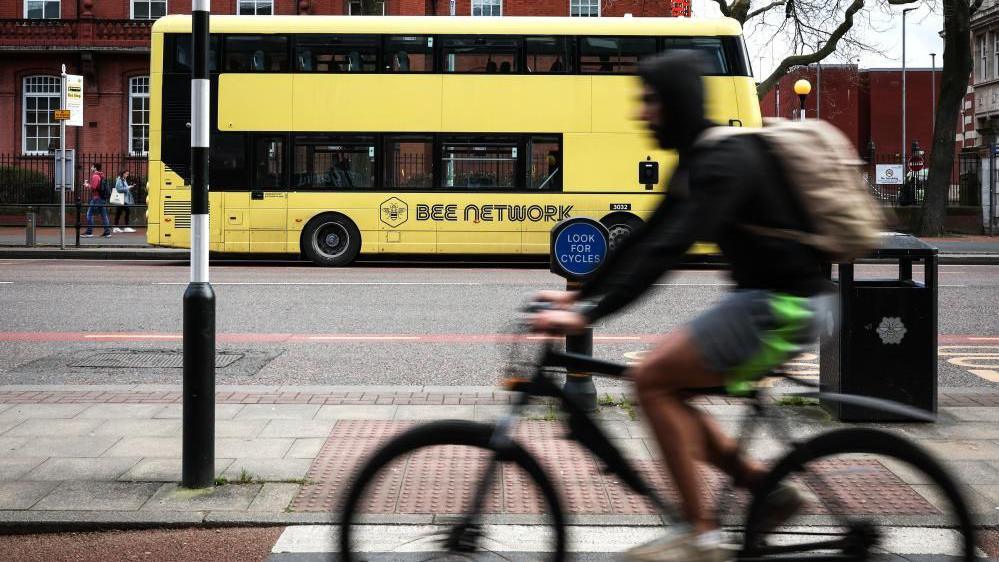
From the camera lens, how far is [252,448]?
224 inches

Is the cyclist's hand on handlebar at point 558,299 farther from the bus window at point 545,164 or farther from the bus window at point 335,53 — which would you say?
the bus window at point 335,53

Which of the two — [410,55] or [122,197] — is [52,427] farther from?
[122,197]

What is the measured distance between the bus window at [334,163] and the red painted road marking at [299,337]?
8715 mm

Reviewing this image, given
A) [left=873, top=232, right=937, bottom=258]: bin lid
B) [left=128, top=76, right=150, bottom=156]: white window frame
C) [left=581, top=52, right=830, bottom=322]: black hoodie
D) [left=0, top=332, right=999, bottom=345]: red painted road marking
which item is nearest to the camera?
[left=581, top=52, right=830, bottom=322]: black hoodie

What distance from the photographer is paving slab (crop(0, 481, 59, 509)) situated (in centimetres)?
466

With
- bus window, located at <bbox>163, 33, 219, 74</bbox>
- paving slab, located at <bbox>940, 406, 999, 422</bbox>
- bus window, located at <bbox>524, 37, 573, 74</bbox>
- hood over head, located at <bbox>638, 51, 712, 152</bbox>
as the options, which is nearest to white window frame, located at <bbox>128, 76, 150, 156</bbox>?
bus window, located at <bbox>163, 33, 219, 74</bbox>

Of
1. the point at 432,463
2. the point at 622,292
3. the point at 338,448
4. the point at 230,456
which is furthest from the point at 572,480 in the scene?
the point at 622,292

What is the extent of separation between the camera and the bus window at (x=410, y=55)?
18.8 m

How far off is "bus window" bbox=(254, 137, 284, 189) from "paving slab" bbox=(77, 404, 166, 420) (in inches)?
491

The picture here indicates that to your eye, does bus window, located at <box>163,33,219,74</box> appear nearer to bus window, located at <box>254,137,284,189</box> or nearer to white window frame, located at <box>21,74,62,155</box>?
bus window, located at <box>254,137,284,189</box>

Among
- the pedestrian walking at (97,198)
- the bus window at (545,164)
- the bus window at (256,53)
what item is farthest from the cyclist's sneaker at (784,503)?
the pedestrian walking at (97,198)

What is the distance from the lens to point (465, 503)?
3.08m

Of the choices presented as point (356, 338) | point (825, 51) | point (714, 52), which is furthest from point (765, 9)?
point (356, 338)

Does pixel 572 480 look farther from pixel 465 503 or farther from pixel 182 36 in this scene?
pixel 182 36
